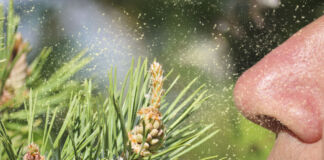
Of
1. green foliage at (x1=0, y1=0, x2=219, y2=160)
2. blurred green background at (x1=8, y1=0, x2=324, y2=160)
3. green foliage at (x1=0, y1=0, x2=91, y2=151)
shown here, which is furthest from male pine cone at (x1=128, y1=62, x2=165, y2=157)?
blurred green background at (x1=8, y1=0, x2=324, y2=160)

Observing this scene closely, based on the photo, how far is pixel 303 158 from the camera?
0.20m

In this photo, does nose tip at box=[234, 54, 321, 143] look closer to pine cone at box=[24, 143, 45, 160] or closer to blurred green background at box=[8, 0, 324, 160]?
pine cone at box=[24, 143, 45, 160]

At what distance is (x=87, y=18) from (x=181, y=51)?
27 centimetres

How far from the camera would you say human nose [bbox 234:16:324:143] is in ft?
0.65

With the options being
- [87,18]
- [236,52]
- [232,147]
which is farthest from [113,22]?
[232,147]

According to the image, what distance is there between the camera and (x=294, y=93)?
0.68 feet

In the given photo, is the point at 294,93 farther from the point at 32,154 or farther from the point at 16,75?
the point at 16,75

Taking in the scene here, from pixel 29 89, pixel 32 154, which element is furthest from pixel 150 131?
pixel 29 89

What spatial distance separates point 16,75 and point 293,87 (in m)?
0.29

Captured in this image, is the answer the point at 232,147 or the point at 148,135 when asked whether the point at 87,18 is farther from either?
the point at 148,135

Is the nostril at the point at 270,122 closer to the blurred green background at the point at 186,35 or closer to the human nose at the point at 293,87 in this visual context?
the human nose at the point at 293,87

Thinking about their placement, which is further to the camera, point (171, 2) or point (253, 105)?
point (171, 2)

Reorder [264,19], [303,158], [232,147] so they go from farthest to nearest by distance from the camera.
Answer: [232,147] → [264,19] → [303,158]

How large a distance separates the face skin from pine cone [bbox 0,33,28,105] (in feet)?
0.84
